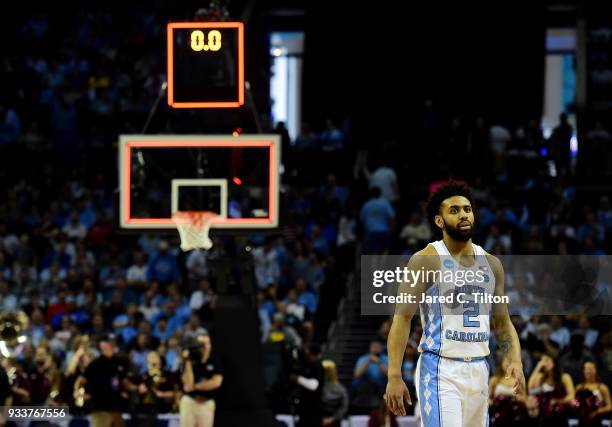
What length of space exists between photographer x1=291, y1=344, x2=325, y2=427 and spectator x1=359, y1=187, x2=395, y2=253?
477 cm

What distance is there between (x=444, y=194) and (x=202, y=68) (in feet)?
23.1

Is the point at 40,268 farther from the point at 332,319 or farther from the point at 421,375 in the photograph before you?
the point at 421,375

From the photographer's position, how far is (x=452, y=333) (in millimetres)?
8273

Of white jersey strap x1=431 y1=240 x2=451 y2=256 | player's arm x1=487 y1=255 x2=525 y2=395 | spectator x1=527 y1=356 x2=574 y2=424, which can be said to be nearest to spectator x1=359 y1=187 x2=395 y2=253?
spectator x1=527 y1=356 x2=574 y2=424

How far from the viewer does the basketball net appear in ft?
48.5

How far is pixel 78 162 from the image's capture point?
24500mm

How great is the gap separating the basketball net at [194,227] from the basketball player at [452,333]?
6.53 metres

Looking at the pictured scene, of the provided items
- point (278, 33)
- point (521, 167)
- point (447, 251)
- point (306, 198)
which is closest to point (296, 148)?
point (306, 198)

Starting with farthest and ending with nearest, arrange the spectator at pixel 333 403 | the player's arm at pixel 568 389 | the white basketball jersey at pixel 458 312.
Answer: the spectator at pixel 333 403
the player's arm at pixel 568 389
the white basketball jersey at pixel 458 312

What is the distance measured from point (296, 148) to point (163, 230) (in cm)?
827

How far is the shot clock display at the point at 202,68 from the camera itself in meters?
15.1

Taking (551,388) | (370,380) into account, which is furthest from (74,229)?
(551,388)

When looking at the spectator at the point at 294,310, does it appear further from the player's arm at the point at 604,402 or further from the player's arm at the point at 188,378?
the player's arm at the point at 604,402

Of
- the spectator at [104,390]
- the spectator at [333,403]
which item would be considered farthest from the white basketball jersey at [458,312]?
the spectator at [104,390]
